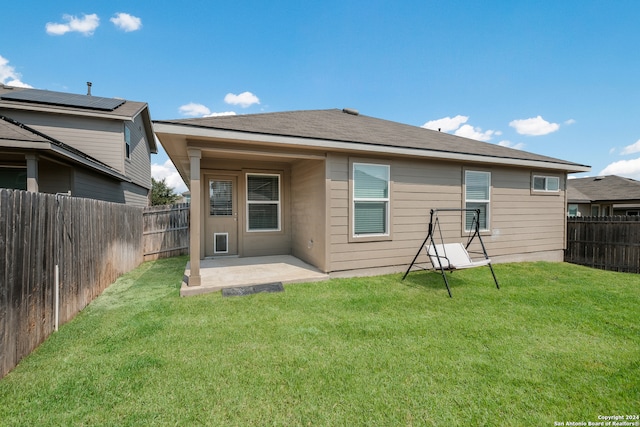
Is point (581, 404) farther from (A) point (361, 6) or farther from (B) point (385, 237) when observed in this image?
(A) point (361, 6)

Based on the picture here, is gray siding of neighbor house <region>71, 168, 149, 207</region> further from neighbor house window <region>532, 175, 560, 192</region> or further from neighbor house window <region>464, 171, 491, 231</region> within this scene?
neighbor house window <region>532, 175, 560, 192</region>

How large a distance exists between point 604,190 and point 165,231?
23.4 m

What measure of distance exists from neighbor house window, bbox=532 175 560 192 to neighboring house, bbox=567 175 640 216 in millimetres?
11588

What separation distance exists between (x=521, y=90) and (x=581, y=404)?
10457mm

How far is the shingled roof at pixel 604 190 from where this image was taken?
47.9ft

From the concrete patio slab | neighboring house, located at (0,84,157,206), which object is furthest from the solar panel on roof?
the concrete patio slab

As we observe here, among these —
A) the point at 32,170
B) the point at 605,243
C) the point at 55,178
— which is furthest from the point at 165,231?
the point at 605,243

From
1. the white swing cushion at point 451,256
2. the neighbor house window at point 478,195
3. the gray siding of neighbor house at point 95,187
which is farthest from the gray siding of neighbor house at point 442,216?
the gray siding of neighbor house at point 95,187

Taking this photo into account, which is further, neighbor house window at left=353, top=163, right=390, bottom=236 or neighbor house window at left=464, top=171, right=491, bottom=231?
neighbor house window at left=464, top=171, right=491, bottom=231

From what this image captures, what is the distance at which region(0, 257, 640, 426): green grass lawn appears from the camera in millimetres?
1724

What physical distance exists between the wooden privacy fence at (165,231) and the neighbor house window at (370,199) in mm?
5830

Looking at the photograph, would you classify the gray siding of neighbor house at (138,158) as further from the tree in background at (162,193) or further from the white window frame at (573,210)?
the white window frame at (573,210)

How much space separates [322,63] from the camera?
9.49 metres

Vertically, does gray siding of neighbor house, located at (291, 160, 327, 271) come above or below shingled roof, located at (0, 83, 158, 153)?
below
